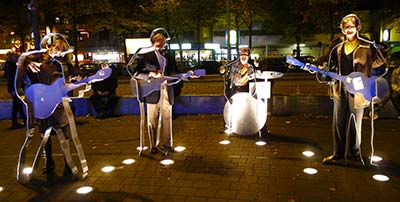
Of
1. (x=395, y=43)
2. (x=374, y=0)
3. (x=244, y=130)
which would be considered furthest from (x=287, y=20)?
(x=244, y=130)

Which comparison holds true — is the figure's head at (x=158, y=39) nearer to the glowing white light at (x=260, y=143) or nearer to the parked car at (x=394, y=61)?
the glowing white light at (x=260, y=143)

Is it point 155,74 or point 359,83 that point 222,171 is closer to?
point 155,74

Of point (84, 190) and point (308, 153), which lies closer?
point (84, 190)

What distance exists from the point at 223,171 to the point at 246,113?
1803mm

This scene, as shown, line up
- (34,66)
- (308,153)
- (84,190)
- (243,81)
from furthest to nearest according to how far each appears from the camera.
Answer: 1. (243,81)
2. (308,153)
3. (34,66)
4. (84,190)

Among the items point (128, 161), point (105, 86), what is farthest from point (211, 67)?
point (128, 161)

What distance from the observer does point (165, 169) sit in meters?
6.01

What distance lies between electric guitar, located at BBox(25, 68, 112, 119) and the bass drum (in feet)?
9.21

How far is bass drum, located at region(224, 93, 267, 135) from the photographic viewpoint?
7289 mm

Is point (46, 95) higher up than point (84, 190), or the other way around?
point (46, 95)

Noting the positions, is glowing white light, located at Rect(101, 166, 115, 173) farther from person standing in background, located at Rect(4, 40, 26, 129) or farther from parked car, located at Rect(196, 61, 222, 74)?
parked car, located at Rect(196, 61, 222, 74)

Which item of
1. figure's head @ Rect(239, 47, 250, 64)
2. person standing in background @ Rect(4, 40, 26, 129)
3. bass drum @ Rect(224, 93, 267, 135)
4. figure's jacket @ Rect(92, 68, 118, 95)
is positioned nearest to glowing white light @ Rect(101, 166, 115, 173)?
bass drum @ Rect(224, 93, 267, 135)

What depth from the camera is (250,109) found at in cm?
730

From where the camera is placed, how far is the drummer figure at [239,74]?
734 cm
